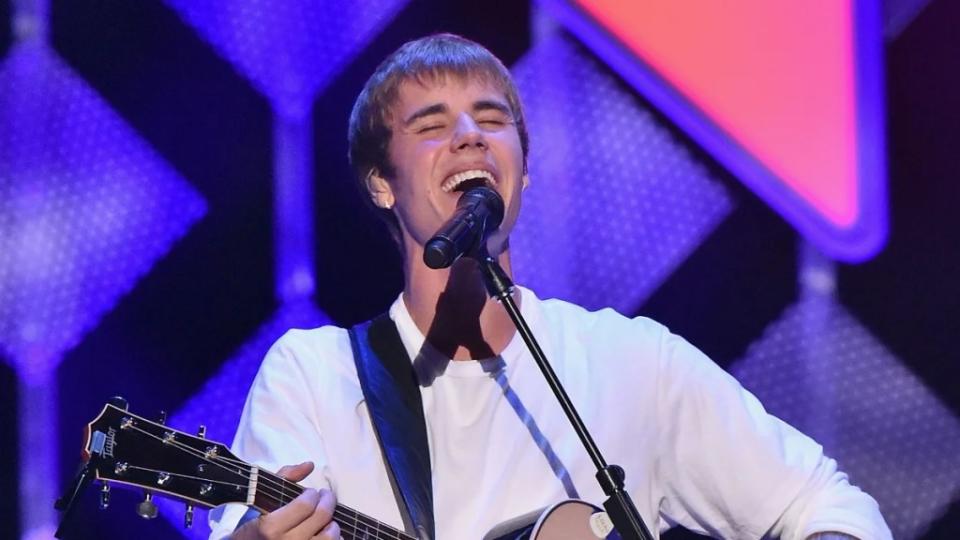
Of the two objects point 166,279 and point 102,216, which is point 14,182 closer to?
point 102,216

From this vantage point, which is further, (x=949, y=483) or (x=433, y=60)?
(x=949, y=483)

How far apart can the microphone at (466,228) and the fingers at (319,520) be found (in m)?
0.41

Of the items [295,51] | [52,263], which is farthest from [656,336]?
[52,263]

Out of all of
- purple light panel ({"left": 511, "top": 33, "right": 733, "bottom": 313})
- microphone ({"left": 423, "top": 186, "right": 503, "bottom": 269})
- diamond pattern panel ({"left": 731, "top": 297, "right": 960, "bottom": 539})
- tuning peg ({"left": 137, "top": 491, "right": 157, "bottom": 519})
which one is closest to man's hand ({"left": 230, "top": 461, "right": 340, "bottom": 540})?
tuning peg ({"left": 137, "top": 491, "right": 157, "bottom": 519})

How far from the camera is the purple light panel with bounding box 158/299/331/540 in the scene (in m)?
2.66

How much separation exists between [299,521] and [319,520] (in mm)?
32

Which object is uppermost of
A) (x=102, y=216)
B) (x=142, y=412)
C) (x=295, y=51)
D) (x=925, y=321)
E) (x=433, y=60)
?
(x=295, y=51)

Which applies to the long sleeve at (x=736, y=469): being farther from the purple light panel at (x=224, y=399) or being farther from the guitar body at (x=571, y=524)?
the purple light panel at (x=224, y=399)

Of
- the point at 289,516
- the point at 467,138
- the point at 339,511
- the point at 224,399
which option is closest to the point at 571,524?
the point at 339,511

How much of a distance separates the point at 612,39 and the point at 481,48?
41 cm

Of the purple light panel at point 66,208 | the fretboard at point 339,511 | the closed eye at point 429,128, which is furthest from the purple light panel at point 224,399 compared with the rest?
the fretboard at point 339,511

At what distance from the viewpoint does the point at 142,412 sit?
2613mm

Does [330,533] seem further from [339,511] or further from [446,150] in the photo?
[446,150]

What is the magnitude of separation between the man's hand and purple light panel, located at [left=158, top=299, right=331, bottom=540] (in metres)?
0.85
